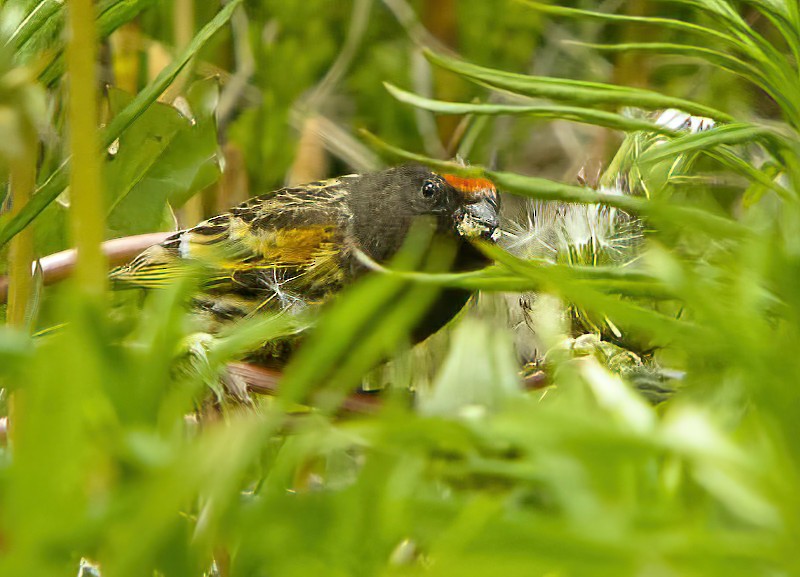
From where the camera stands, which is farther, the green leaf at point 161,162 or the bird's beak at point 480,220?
the bird's beak at point 480,220

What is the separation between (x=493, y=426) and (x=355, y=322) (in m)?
0.05

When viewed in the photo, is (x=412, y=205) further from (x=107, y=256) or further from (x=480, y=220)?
(x=107, y=256)

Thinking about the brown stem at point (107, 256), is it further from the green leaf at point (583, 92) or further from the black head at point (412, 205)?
the black head at point (412, 205)

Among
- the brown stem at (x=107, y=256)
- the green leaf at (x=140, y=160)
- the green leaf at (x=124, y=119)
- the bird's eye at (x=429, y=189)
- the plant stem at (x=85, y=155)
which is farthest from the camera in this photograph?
the bird's eye at (x=429, y=189)

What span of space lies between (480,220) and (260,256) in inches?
12.1

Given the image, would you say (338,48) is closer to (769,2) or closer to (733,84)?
(733,84)

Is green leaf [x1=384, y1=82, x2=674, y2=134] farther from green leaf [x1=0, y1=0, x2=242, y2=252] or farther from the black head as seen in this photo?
the black head

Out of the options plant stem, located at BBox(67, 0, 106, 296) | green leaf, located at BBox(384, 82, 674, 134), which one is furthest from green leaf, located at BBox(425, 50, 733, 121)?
plant stem, located at BBox(67, 0, 106, 296)

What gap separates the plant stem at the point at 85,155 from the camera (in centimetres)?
31

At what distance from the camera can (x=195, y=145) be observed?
84 centimetres

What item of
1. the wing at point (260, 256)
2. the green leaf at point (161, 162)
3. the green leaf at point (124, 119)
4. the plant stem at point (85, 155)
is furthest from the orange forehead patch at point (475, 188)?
the plant stem at point (85, 155)

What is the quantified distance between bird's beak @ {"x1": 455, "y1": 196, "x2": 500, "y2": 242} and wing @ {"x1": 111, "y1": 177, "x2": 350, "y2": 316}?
17 centimetres

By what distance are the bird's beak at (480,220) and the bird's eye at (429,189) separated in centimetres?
8

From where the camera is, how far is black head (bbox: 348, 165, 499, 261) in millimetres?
1224
